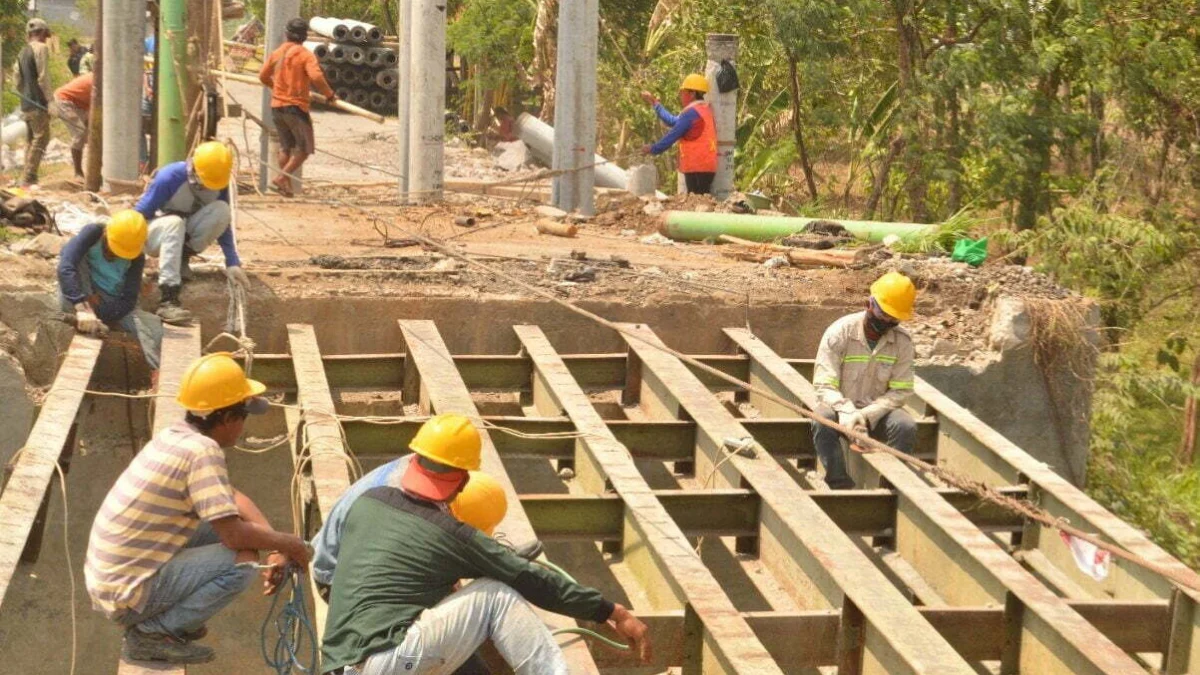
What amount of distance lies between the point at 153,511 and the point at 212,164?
13.0 ft

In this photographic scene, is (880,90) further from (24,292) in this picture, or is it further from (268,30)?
(24,292)

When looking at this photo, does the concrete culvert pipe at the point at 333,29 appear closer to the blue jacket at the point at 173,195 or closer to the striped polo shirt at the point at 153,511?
the blue jacket at the point at 173,195

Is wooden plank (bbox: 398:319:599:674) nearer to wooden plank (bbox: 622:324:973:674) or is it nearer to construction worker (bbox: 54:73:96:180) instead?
wooden plank (bbox: 622:324:973:674)

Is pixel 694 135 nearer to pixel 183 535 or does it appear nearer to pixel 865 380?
pixel 865 380

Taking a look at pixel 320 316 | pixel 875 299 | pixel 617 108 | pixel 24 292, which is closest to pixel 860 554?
pixel 875 299

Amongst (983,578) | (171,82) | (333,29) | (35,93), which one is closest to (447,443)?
(983,578)

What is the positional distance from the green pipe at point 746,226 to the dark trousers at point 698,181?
1664 mm

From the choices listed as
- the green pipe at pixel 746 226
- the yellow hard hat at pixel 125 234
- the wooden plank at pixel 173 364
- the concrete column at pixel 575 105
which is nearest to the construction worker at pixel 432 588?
the wooden plank at pixel 173 364

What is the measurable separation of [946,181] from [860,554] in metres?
8.87

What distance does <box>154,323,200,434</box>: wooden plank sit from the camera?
316 inches

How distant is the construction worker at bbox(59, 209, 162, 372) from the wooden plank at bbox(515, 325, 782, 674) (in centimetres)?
221

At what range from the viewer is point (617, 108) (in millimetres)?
21641

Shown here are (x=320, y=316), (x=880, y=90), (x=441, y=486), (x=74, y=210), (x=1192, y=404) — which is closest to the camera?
(x=441, y=486)

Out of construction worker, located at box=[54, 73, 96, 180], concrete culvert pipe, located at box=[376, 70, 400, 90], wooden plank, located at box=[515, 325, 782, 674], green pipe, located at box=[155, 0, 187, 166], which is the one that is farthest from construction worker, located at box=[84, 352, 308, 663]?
concrete culvert pipe, located at box=[376, 70, 400, 90]
